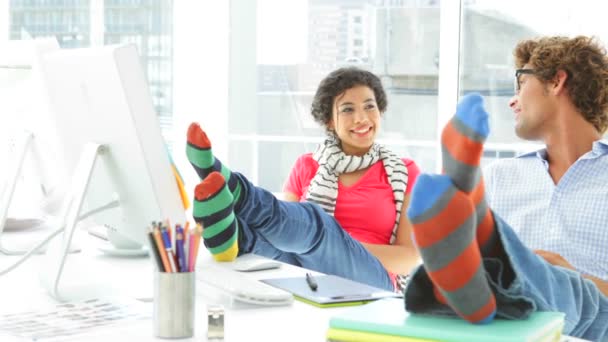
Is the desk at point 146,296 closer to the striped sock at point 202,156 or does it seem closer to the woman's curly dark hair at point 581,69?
the striped sock at point 202,156

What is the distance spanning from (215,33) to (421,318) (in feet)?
13.4

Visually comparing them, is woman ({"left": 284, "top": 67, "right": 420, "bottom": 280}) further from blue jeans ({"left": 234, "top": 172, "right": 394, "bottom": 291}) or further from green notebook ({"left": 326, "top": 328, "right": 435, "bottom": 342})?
green notebook ({"left": 326, "top": 328, "right": 435, "bottom": 342})

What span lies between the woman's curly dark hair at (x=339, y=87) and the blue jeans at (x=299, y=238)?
100 cm

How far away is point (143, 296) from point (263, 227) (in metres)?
0.49

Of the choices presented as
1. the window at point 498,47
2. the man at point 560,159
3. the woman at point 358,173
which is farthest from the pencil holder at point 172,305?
the window at point 498,47

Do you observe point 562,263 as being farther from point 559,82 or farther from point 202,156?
point 202,156

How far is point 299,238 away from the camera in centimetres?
197

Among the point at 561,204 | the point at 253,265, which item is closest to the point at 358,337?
the point at 253,265

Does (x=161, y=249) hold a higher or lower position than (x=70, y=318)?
higher

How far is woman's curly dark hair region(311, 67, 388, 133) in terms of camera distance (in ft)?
9.91

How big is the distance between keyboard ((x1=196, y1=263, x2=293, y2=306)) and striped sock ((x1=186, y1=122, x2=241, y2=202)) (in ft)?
0.99

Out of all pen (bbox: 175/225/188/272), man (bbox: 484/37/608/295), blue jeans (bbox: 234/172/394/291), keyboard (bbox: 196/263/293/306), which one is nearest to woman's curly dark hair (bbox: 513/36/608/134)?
man (bbox: 484/37/608/295)

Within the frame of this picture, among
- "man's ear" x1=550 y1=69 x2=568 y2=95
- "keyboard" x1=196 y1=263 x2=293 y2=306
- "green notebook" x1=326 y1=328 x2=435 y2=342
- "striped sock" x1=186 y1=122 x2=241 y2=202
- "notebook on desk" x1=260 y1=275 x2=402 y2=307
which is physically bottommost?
"notebook on desk" x1=260 y1=275 x2=402 y2=307

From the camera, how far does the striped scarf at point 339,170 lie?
9.14 ft
